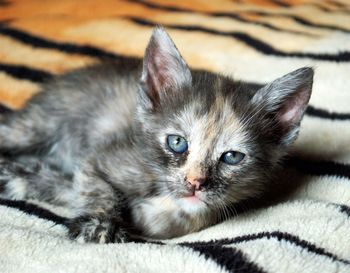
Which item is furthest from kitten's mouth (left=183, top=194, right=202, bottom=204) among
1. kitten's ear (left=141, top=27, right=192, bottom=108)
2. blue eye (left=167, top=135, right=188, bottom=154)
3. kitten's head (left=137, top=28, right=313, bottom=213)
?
kitten's ear (left=141, top=27, right=192, bottom=108)

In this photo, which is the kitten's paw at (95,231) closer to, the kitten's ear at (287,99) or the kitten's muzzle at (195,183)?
the kitten's muzzle at (195,183)

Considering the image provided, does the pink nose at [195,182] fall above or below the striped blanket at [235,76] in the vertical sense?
above

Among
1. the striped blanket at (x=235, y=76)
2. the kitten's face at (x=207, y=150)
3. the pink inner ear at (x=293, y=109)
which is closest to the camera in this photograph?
the striped blanket at (x=235, y=76)

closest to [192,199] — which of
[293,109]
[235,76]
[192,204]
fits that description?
[192,204]

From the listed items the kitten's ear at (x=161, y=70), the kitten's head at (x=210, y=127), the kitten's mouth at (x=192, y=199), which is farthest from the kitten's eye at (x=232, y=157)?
the kitten's ear at (x=161, y=70)

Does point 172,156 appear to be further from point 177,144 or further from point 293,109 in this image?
point 293,109

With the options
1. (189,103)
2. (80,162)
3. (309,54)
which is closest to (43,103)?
(80,162)
